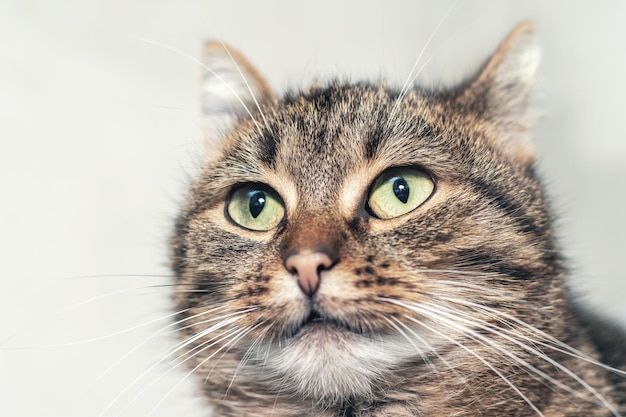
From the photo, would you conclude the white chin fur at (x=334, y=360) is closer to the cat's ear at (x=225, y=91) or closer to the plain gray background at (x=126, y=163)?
the plain gray background at (x=126, y=163)

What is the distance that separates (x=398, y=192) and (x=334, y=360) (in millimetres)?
299

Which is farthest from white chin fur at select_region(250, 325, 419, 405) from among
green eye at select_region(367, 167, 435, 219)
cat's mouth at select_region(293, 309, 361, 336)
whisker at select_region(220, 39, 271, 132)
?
whisker at select_region(220, 39, 271, 132)

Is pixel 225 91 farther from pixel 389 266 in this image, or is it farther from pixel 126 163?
pixel 389 266

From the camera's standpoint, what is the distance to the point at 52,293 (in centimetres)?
110

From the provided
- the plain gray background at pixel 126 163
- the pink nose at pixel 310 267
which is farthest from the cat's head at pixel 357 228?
the plain gray background at pixel 126 163

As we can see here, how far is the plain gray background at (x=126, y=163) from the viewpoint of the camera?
3.51 feet

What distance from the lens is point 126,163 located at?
49.4 inches

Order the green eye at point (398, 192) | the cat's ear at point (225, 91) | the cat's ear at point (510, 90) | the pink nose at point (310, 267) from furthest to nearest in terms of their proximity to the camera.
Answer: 1. the cat's ear at point (225, 91)
2. the cat's ear at point (510, 90)
3. the green eye at point (398, 192)
4. the pink nose at point (310, 267)

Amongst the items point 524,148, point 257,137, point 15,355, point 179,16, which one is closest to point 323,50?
point 179,16

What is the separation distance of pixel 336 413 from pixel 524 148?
0.60 meters

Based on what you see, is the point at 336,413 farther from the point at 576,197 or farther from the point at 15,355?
the point at 576,197

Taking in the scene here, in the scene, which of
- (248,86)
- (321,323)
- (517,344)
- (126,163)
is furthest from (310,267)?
(126,163)

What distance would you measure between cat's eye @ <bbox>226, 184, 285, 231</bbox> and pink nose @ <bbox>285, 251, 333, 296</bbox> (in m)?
0.23

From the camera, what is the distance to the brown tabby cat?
0.74 m
